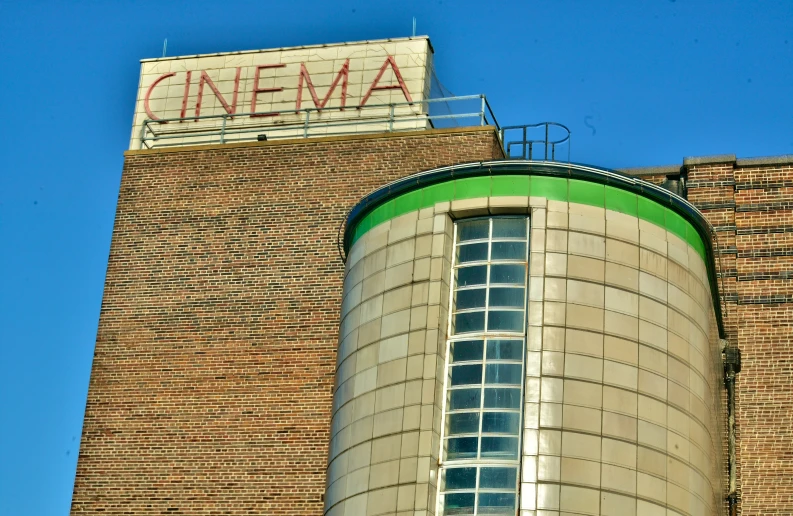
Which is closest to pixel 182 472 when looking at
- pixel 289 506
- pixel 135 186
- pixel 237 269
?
pixel 289 506

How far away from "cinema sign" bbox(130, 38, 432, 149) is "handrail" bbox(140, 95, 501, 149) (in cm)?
6

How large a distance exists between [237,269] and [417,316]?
9.63m

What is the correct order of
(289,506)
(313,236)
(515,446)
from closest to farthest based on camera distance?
1. (515,446)
2. (289,506)
3. (313,236)

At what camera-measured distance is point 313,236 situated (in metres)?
33.9

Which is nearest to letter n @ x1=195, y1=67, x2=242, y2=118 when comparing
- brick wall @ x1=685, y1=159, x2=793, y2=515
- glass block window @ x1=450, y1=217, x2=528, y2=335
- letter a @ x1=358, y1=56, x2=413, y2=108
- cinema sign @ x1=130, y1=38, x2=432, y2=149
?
cinema sign @ x1=130, y1=38, x2=432, y2=149

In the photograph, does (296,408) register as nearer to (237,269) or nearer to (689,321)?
(237,269)

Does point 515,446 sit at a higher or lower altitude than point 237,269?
lower

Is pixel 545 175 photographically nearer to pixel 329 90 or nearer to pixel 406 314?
pixel 406 314

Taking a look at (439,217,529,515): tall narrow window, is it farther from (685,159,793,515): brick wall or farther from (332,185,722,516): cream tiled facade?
(685,159,793,515): brick wall

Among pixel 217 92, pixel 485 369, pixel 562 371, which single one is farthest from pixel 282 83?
pixel 562 371

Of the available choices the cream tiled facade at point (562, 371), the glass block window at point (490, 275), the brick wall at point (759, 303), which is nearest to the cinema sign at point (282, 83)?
the brick wall at point (759, 303)

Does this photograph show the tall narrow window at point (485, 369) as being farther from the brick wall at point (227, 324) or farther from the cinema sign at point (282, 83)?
the cinema sign at point (282, 83)

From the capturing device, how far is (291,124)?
37.3 meters

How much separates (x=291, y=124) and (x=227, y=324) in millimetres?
6425
